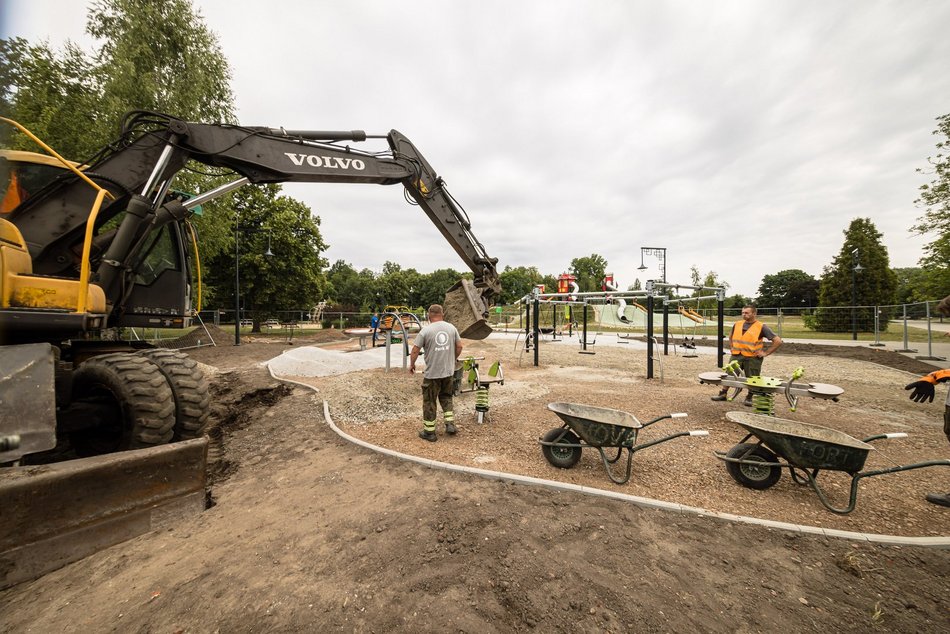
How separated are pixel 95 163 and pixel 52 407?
→ 3451 millimetres

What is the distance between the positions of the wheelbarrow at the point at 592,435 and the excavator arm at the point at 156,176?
506 centimetres

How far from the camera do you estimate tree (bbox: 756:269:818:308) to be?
242 ft

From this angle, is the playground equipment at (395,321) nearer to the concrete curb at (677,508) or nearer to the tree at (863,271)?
the concrete curb at (677,508)

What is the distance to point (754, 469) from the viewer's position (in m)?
3.71

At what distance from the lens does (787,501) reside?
3.41 metres

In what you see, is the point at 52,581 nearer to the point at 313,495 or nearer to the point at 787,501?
the point at 313,495

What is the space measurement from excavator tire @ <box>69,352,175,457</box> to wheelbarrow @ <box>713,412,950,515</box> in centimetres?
556

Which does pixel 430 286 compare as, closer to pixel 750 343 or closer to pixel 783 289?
pixel 750 343

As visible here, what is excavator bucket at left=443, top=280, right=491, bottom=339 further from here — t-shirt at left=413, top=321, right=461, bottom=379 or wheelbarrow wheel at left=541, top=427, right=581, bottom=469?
wheelbarrow wheel at left=541, top=427, right=581, bottom=469

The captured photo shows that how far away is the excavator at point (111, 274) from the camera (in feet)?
10.1

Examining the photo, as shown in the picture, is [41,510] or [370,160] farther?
[370,160]

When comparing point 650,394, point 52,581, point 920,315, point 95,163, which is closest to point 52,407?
point 52,581

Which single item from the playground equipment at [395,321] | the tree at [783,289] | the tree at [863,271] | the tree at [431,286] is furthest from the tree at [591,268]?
the playground equipment at [395,321]

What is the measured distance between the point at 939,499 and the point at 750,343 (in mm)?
3460
